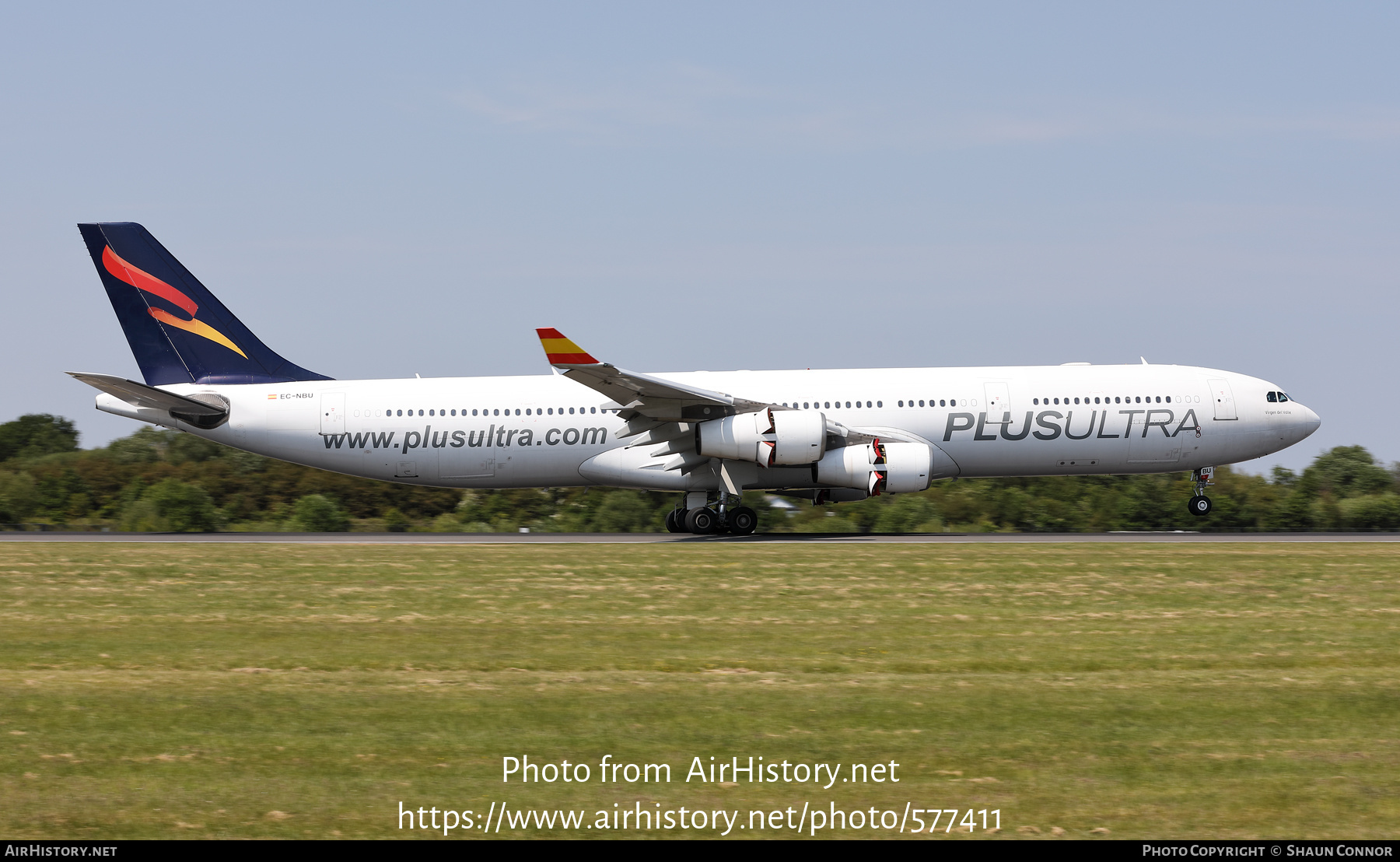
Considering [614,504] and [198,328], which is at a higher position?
[198,328]

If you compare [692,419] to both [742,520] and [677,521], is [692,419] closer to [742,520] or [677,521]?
[742,520]

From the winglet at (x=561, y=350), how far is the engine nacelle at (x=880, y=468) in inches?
226

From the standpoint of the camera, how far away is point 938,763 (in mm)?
7840

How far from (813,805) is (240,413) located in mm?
25423

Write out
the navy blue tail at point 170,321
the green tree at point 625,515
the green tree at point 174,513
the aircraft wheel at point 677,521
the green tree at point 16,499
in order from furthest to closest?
the green tree at point 16,499 < the green tree at point 174,513 < the green tree at point 625,515 < the navy blue tail at point 170,321 < the aircraft wheel at point 677,521

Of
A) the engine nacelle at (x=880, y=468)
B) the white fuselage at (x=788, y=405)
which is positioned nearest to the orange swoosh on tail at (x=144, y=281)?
the white fuselage at (x=788, y=405)

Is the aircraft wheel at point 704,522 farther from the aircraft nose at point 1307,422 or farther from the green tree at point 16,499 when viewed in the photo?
the green tree at point 16,499

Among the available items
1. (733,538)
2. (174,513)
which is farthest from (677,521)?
(174,513)

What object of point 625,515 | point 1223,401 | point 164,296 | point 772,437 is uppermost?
point 164,296

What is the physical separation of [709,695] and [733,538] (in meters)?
17.4

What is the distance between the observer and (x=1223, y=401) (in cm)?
2888

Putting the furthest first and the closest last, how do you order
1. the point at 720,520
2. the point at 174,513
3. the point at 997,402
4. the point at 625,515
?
1. the point at 174,513
2. the point at 625,515
3. the point at 720,520
4. the point at 997,402

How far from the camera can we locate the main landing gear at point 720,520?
92.8 feet

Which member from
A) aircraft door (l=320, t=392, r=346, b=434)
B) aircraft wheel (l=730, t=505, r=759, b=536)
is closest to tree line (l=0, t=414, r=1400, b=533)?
aircraft door (l=320, t=392, r=346, b=434)
